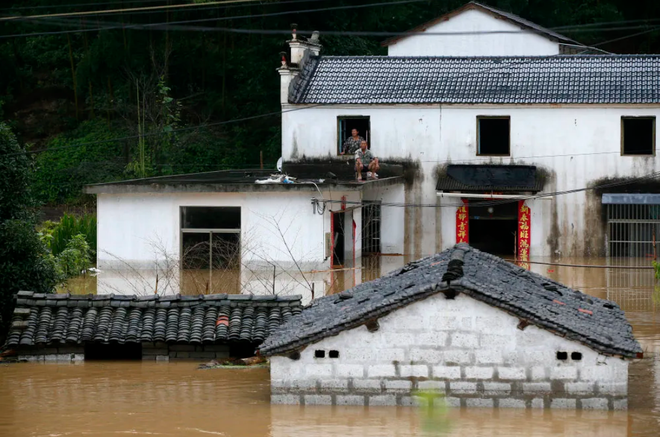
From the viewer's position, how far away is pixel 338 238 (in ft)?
110

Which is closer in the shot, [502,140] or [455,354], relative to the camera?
[455,354]

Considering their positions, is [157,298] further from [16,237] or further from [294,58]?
[294,58]

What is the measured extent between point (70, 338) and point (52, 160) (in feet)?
95.3

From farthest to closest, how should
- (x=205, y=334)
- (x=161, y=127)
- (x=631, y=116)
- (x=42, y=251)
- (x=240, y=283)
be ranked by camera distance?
(x=161, y=127), (x=631, y=116), (x=240, y=283), (x=42, y=251), (x=205, y=334)

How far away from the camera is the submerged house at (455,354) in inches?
624

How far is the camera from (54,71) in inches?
2052

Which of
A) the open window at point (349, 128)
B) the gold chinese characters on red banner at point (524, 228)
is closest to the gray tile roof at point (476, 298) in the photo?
the gold chinese characters on red banner at point (524, 228)

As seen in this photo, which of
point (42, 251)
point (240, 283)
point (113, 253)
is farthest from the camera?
point (113, 253)

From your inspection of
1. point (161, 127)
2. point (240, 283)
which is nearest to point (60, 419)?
point (240, 283)

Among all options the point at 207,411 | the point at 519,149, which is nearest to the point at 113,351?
the point at 207,411

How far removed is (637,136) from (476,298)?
21.7 metres

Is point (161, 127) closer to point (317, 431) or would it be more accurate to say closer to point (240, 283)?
point (240, 283)

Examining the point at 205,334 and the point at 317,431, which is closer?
the point at 317,431

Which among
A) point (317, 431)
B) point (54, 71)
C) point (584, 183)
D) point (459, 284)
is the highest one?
point (54, 71)
